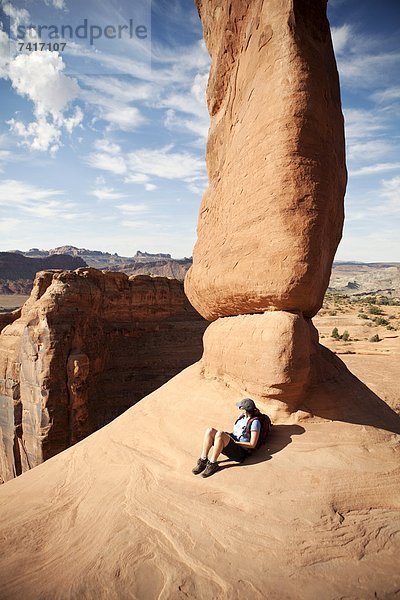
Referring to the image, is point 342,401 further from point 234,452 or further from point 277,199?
point 277,199

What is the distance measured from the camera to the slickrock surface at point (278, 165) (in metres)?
3.98

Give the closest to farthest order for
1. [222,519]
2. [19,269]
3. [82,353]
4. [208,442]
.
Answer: [222,519], [208,442], [82,353], [19,269]

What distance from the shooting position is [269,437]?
12.5ft

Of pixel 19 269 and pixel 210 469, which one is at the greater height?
pixel 19 269

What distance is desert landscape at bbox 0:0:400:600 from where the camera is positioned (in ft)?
8.13

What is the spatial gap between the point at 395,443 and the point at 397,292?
65650 mm

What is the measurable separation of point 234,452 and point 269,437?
47 centimetres

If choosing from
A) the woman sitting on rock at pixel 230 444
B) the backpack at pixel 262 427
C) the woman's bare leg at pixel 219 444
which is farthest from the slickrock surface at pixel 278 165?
the woman's bare leg at pixel 219 444

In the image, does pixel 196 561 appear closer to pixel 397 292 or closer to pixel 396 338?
pixel 396 338

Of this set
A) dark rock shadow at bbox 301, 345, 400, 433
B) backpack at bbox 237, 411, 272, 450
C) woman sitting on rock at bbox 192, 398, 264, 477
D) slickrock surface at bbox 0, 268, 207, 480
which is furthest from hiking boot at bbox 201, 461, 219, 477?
slickrock surface at bbox 0, 268, 207, 480

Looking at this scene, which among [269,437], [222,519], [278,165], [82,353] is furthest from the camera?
[82,353]

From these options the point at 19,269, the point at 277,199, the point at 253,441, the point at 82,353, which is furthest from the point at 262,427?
the point at 19,269

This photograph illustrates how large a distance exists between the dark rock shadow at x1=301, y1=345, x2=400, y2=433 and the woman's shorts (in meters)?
0.94

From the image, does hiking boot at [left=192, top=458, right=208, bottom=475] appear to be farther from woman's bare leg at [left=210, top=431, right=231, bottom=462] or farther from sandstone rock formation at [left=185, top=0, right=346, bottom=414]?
sandstone rock formation at [left=185, top=0, right=346, bottom=414]
